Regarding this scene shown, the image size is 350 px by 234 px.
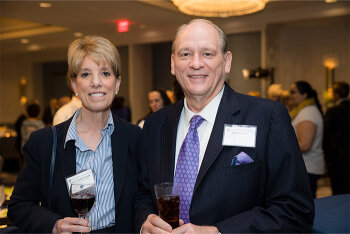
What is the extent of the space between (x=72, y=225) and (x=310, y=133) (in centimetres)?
308

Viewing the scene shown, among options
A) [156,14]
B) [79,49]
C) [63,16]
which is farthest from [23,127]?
[79,49]

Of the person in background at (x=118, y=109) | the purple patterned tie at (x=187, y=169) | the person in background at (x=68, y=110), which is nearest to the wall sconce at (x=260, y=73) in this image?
the person in background at (x=118, y=109)

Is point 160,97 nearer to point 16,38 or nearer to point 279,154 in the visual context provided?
point 279,154

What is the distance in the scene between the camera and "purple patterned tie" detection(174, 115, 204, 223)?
1.56 m

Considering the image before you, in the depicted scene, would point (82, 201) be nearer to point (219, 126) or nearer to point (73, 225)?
point (73, 225)

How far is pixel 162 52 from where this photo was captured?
11.5m

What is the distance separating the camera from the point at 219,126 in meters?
1.57

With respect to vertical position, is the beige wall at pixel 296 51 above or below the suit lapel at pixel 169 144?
above

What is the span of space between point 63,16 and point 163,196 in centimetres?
822

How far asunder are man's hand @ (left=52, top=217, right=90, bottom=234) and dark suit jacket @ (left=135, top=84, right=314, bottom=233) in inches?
17.4

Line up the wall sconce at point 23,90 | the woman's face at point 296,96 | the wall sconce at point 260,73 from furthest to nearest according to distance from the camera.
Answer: the wall sconce at point 23,90 → the wall sconce at point 260,73 → the woman's face at point 296,96

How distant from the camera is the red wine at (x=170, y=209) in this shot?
140cm

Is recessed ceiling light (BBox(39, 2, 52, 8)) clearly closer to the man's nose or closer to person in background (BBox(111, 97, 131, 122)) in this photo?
person in background (BBox(111, 97, 131, 122))

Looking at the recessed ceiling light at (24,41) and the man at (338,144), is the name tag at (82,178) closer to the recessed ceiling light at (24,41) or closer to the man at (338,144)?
the man at (338,144)
